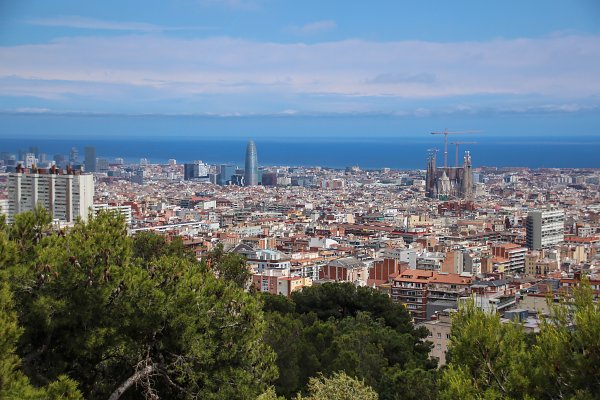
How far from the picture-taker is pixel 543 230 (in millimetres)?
39562

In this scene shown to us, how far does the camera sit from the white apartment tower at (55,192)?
3694cm

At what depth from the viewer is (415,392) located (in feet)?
32.3

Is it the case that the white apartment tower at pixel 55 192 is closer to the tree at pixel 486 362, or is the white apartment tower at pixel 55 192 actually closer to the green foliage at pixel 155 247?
the green foliage at pixel 155 247

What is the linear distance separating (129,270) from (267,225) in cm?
3724

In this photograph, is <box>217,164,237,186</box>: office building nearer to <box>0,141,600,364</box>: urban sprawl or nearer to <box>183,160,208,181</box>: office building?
<box>0,141,600,364</box>: urban sprawl

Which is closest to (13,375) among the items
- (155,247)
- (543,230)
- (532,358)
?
(532,358)

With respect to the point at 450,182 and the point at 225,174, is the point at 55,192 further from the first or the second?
the point at 225,174

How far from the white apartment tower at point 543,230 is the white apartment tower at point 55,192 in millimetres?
17053

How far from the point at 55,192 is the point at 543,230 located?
61.7 feet

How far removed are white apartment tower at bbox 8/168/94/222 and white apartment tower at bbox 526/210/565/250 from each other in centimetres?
1705

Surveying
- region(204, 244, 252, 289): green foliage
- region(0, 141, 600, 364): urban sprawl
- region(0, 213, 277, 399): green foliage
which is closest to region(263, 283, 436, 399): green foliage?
region(204, 244, 252, 289): green foliage

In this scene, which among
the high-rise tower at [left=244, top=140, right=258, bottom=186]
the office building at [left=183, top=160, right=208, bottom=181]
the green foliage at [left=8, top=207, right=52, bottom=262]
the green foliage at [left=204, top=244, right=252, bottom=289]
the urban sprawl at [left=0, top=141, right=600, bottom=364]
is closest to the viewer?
the green foliage at [left=8, top=207, right=52, bottom=262]

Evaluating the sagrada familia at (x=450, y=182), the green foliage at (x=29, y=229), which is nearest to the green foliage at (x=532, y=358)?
the green foliage at (x=29, y=229)

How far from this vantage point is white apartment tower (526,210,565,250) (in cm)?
3922
